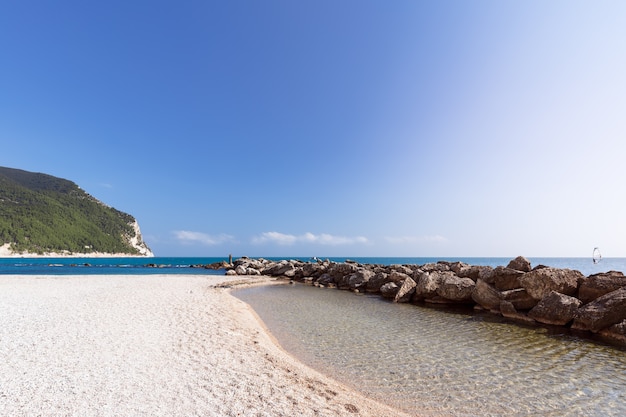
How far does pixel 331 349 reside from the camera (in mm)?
10945

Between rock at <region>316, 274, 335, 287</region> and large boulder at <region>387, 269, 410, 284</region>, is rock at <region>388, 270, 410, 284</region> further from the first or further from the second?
rock at <region>316, 274, 335, 287</region>

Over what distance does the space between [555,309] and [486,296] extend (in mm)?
4284

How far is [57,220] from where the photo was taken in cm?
13100

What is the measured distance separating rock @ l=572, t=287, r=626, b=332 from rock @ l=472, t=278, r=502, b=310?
4.62m

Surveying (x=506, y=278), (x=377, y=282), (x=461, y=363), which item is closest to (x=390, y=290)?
(x=377, y=282)

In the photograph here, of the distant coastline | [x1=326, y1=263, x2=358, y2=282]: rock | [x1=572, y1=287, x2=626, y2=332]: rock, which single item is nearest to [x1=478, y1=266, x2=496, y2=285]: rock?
[x1=572, y1=287, x2=626, y2=332]: rock

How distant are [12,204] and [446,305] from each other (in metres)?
174

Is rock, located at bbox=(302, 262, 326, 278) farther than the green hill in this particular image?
No

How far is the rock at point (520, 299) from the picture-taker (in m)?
17.6

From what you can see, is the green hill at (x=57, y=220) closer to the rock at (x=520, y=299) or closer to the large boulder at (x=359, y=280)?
the large boulder at (x=359, y=280)

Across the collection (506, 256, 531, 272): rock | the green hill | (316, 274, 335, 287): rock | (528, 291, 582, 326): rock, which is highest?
the green hill

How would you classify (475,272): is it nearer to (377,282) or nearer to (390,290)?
(390,290)

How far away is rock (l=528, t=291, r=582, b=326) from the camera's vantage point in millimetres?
15016

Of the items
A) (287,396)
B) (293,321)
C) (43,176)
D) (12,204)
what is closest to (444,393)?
(287,396)
